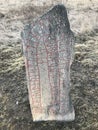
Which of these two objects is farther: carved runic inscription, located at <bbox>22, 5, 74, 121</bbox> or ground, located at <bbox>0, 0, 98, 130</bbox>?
ground, located at <bbox>0, 0, 98, 130</bbox>

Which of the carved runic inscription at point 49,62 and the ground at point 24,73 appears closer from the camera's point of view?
the carved runic inscription at point 49,62

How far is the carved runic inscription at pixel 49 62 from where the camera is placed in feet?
10.8

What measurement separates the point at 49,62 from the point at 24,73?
161 cm

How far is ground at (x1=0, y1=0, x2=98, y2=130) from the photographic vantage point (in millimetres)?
3893

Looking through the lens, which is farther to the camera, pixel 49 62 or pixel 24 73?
pixel 24 73

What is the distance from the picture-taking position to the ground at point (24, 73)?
12.8ft

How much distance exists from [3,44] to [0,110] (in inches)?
90.3

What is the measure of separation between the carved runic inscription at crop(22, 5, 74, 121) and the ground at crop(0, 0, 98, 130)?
0.72 feet

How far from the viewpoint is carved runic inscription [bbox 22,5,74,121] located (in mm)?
3299

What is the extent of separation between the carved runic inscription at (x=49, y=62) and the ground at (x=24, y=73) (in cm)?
22

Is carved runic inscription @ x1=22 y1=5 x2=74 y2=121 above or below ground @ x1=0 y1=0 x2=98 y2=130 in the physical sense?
above

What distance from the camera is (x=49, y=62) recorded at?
348 cm

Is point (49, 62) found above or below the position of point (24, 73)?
above

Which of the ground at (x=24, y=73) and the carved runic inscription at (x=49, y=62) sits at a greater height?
the carved runic inscription at (x=49, y=62)
